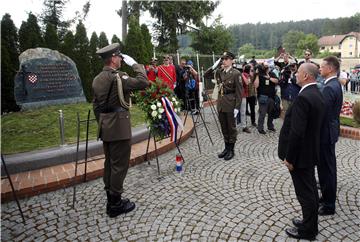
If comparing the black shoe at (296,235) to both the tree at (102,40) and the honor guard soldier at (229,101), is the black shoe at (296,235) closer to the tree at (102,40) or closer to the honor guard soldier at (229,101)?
the honor guard soldier at (229,101)

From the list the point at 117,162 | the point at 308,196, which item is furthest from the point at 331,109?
the point at 117,162

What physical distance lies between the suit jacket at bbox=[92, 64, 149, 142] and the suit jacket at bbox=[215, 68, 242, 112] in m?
2.54

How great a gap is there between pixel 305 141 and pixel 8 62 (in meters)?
9.54

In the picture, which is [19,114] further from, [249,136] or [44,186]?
[249,136]

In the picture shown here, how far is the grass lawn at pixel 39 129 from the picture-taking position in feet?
18.5

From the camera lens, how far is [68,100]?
9.73m

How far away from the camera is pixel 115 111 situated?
3730mm

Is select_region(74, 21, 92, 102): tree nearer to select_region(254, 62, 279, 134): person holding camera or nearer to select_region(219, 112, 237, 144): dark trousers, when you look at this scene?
select_region(254, 62, 279, 134): person holding camera

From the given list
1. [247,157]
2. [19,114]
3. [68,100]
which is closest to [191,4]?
[68,100]

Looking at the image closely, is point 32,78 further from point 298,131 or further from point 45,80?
point 298,131

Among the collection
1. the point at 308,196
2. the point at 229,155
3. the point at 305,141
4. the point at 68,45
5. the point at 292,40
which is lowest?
the point at 229,155

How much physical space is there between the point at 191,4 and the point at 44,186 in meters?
20.8

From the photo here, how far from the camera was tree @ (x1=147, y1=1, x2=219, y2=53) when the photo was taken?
22.4m

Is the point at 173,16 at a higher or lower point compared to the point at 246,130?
higher
